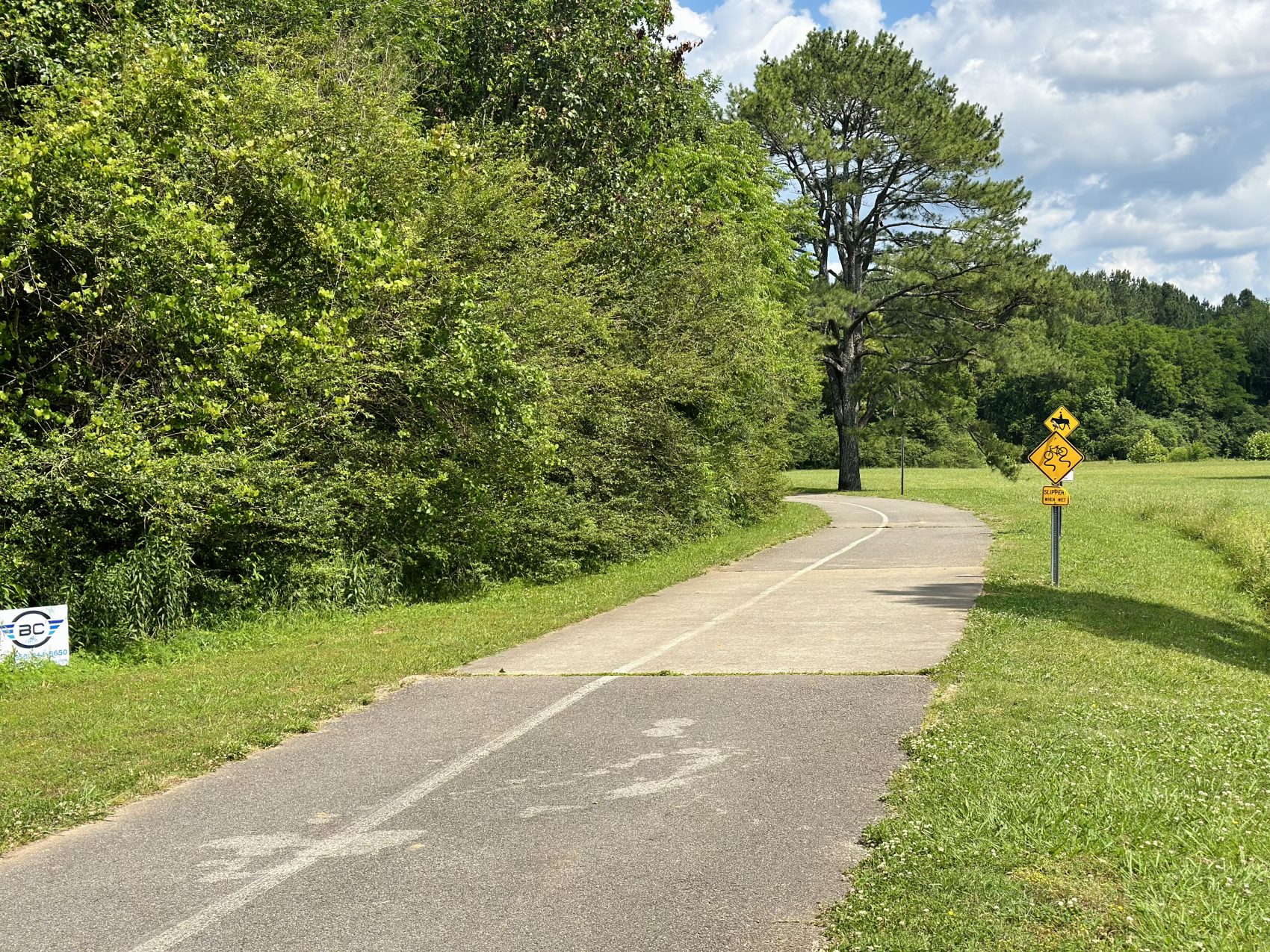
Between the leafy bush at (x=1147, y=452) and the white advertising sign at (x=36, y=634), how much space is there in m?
110

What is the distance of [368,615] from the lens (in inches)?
590

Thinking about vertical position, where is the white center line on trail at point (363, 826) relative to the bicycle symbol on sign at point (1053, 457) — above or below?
below

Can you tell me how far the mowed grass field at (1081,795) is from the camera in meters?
4.64

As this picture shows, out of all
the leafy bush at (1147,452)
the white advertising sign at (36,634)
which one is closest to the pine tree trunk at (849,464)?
the white advertising sign at (36,634)

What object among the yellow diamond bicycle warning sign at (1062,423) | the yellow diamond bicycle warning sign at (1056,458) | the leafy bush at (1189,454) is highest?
the yellow diamond bicycle warning sign at (1062,423)

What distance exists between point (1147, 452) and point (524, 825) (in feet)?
379

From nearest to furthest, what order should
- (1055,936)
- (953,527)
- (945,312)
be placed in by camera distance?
1. (1055,936)
2. (953,527)
3. (945,312)

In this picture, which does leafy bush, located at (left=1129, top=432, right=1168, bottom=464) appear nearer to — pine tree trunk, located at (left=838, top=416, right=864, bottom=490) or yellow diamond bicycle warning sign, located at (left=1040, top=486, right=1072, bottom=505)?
pine tree trunk, located at (left=838, top=416, right=864, bottom=490)

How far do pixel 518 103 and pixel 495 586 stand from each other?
11.4m

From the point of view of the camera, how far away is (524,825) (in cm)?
621

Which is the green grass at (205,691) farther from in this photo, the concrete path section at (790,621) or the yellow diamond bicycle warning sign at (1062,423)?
the yellow diamond bicycle warning sign at (1062,423)

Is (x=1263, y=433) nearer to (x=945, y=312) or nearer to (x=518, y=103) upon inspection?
(x=945, y=312)

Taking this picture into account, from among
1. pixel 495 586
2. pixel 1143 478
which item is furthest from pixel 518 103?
pixel 1143 478

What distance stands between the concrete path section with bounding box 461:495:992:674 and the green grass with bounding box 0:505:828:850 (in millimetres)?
918
